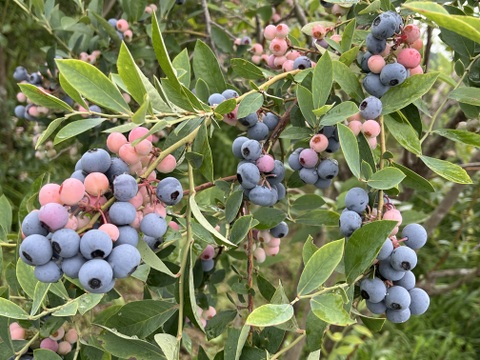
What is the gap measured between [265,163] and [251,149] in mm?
33

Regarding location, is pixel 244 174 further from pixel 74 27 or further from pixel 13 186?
pixel 13 186

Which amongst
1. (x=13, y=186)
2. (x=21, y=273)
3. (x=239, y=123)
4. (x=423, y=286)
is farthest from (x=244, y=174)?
(x=13, y=186)

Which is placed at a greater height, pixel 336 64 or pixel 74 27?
pixel 336 64

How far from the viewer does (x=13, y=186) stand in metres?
3.02

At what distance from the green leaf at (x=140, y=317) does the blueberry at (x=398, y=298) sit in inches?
12.3

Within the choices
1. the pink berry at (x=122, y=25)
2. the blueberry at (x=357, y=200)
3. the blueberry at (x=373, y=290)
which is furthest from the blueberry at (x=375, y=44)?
the pink berry at (x=122, y=25)

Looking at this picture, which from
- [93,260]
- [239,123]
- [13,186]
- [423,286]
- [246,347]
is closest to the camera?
[93,260]

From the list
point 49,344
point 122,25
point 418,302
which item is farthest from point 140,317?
point 122,25

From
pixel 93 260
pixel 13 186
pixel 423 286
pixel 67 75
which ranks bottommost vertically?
pixel 13 186

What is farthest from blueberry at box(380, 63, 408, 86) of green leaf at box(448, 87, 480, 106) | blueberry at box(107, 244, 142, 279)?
blueberry at box(107, 244, 142, 279)

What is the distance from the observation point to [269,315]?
53 cm

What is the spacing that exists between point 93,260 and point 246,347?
0.93ft

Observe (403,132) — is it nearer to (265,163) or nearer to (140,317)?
(265,163)

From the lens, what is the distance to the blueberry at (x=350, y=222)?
63 cm
